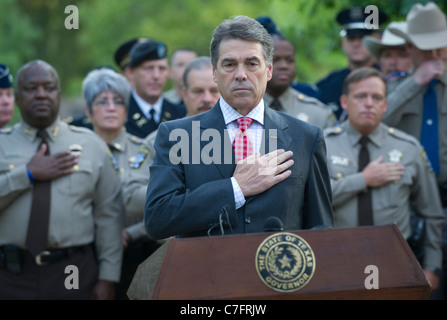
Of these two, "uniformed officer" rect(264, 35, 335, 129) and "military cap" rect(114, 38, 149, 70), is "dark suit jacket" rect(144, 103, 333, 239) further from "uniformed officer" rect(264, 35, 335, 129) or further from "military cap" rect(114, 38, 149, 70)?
"military cap" rect(114, 38, 149, 70)

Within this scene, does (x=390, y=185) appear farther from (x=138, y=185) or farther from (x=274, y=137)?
(x=274, y=137)

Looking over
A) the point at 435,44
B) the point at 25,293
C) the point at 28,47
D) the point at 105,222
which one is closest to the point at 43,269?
the point at 25,293

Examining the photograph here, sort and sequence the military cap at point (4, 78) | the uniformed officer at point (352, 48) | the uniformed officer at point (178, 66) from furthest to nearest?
the uniformed officer at point (178, 66), the uniformed officer at point (352, 48), the military cap at point (4, 78)

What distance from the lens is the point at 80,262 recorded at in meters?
5.79

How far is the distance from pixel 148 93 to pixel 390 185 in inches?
105

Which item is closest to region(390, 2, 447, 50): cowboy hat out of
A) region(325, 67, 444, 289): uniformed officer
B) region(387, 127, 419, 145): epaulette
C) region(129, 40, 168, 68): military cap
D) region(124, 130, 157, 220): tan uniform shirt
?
region(325, 67, 444, 289): uniformed officer

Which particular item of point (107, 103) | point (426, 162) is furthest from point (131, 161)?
point (426, 162)

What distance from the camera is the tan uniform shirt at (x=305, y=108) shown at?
6.59 metres

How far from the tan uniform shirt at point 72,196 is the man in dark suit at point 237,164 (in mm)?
2316

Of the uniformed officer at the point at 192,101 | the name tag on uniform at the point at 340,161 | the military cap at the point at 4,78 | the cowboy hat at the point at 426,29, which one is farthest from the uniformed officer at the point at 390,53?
the military cap at the point at 4,78

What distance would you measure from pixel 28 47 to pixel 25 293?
2026cm

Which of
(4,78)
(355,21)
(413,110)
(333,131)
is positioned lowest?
(333,131)

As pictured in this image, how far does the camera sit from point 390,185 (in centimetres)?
591

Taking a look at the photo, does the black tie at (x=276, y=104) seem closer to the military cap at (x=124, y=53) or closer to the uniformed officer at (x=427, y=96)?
the uniformed officer at (x=427, y=96)
